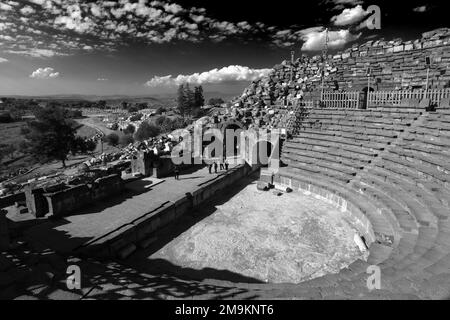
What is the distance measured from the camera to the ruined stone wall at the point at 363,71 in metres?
16.5

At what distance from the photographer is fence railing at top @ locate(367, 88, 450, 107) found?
1334 centimetres

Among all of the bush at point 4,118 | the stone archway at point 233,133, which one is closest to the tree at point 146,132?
the stone archway at point 233,133

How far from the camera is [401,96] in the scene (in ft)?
49.4

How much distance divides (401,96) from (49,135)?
35.7 m

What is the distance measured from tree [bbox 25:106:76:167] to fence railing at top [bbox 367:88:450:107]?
3396cm

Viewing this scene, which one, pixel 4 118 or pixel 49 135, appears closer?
pixel 49 135

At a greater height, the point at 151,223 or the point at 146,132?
the point at 146,132

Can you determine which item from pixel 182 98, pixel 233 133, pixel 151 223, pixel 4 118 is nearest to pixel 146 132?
pixel 182 98

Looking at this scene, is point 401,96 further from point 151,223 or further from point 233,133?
point 151,223

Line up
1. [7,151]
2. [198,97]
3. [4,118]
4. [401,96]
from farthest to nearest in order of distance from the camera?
[4,118] → [198,97] → [7,151] → [401,96]

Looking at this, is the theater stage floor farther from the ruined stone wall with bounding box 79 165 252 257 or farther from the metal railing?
the metal railing

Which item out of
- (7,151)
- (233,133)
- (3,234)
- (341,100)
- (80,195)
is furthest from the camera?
(7,151)
